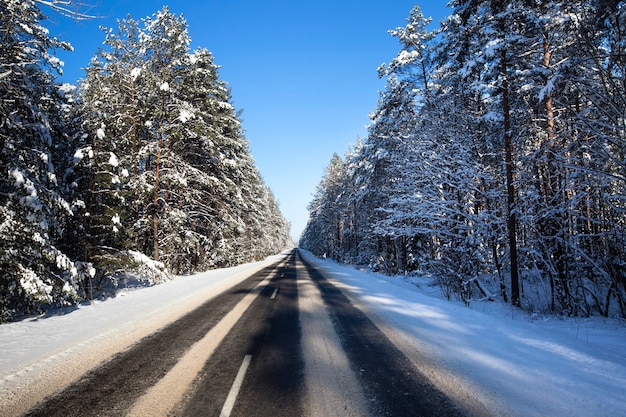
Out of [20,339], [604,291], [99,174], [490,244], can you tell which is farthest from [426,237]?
[20,339]

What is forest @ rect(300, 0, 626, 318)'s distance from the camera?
8.34m

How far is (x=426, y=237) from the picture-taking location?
19.7m

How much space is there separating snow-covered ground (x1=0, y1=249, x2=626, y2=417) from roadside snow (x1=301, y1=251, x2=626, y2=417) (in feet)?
0.04

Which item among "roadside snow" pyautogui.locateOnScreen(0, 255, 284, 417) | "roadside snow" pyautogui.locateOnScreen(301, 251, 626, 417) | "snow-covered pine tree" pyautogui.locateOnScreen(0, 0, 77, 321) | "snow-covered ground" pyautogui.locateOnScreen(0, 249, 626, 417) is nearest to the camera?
"roadside snow" pyautogui.locateOnScreen(301, 251, 626, 417)

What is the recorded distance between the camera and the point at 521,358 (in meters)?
5.14

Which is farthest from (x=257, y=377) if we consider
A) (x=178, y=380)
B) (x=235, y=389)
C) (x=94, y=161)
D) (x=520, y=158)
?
(x=520, y=158)

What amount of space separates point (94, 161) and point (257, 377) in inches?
411

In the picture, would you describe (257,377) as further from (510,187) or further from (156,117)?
(156,117)

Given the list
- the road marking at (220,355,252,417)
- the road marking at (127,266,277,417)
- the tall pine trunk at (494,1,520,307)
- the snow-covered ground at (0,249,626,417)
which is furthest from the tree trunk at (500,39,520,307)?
the road marking at (220,355,252,417)

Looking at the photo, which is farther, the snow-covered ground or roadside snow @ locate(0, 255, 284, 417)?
roadside snow @ locate(0, 255, 284, 417)

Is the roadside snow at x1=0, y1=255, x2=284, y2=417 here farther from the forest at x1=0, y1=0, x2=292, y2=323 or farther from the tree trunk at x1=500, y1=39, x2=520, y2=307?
the tree trunk at x1=500, y1=39, x2=520, y2=307

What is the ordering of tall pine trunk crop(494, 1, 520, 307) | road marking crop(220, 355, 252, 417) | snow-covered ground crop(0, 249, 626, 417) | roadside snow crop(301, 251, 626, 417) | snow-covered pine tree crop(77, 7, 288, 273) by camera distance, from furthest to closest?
snow-covered pine tree crop(77, 7, 288, 273), tall pine trunk crop(494, 1, 520, 307), snow-covered ground crop(0, 249, 626, 417), roadside snow crop(301, 251, 626, 417), road marking crop(220, 355, 252, 417)

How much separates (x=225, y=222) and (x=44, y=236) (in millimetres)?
17485

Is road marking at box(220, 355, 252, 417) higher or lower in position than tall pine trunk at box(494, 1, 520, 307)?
lower
